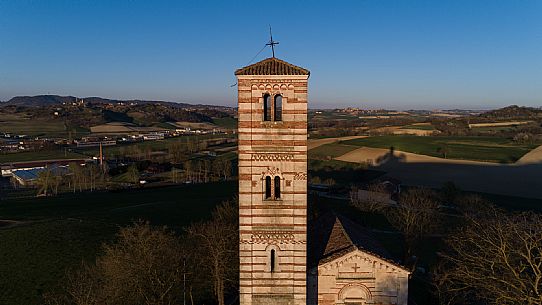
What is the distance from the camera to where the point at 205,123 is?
163750 millimetres

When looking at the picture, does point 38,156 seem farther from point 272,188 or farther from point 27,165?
point 272,188

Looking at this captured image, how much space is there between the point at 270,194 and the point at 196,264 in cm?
1213

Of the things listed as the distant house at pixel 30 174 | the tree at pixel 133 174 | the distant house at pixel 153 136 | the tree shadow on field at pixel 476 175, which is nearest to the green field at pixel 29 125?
the distant house at pixel 153 136

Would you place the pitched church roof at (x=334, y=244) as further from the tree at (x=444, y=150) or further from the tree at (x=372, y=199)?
the tree at (x=444, y=150)

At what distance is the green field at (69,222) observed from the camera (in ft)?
103

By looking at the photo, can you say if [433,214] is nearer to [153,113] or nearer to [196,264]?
[196,264]

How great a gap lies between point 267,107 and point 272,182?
3490 millimetres

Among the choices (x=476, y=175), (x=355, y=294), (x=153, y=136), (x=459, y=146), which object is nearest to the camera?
(x=355, y=294)

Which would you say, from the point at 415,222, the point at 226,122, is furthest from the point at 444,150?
the point at 226,122

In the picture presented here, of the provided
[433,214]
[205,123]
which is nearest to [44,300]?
[433,214]

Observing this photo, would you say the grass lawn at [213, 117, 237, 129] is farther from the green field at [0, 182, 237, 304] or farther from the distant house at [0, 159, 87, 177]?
the green field at [0, 182, 237, 304]

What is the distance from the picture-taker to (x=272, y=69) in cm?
1673

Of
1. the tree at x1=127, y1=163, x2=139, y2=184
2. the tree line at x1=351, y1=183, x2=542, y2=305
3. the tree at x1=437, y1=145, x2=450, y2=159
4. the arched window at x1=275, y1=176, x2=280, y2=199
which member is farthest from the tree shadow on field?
the arched window at x1=275, y1=176, x2=280, y2=199

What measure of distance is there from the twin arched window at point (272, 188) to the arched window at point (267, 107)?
2740 mm
